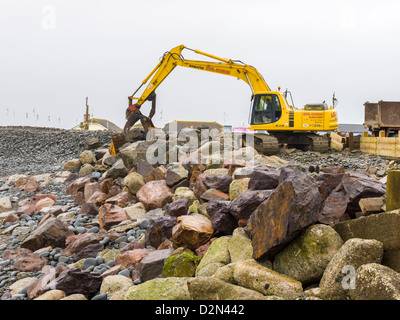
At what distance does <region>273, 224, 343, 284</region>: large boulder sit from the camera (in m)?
2.99

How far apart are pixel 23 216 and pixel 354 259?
6.99 metres

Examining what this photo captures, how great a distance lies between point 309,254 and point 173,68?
391 inches

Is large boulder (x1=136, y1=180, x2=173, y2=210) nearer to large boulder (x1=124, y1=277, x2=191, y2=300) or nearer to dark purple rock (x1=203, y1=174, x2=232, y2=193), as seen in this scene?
dark purple rock (x1=203, y1=174, x2=232, y2=193)

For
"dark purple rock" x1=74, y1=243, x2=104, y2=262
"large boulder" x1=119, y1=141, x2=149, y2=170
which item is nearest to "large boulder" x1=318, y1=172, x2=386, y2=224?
"dark purple rock" x1=74, y1=243, x2=104, y2=262

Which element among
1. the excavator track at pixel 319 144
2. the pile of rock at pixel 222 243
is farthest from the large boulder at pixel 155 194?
the excavator track at pixel 319 144

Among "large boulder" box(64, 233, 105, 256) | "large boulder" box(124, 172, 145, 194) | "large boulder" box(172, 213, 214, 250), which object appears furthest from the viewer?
"large boulder" box(124, 172, 145, 194)

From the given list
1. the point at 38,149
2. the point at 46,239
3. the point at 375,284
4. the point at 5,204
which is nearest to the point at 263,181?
Answer: the point at 375,284

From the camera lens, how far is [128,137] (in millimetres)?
11586

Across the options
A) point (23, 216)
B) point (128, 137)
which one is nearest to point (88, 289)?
point (23, 216)

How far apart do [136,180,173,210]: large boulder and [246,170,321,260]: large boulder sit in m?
3.37

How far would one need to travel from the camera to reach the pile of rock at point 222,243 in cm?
284

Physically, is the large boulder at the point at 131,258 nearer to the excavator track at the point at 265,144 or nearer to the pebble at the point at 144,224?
the pebble at the point at 144,224

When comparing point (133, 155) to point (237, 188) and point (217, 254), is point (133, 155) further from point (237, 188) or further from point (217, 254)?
point (217, 254)
